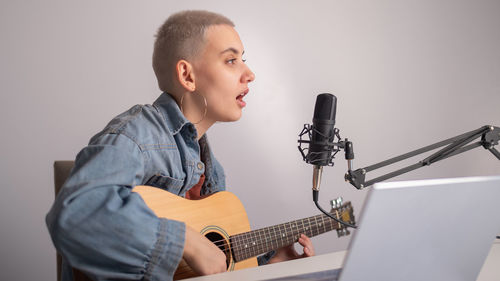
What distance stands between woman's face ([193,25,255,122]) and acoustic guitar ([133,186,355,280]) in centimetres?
28

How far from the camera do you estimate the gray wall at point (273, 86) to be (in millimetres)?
1695

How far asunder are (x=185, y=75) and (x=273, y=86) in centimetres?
91

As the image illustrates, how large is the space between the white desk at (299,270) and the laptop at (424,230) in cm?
20

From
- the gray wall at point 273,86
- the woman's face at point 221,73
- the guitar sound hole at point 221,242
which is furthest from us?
the gray wall at point 273,86

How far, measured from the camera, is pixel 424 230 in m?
0.63

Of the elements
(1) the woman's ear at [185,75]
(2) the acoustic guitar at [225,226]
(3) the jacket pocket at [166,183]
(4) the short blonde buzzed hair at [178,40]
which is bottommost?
(2) the acoustic guitar at [225,226]

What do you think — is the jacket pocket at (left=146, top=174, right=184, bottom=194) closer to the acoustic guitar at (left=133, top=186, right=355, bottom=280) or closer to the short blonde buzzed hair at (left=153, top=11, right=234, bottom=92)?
the acoustic guitar at (left=133, top=186, right=355, bottom=280)

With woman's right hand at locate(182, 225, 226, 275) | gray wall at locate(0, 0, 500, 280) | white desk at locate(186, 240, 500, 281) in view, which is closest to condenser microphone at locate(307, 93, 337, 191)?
white desk at locate(186, 240, 500, 281)

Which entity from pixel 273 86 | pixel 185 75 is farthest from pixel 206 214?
pixel 273 86

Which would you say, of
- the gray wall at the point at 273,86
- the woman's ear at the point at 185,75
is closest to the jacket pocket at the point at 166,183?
the woman's ear at the point at 185,75

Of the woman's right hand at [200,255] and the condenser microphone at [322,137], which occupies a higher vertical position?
the condenser microphone at [322,137]

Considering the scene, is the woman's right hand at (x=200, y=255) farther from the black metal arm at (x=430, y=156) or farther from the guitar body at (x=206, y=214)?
the black metal arm at (x=430, y=156)

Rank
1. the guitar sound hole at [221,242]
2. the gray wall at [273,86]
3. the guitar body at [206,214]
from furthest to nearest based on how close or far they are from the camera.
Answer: the gray wall at [273,86] → the guitar sound hole at [221,242] → the guitar body at [206,214]

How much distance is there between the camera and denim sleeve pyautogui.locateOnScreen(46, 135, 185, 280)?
2.82 feet
